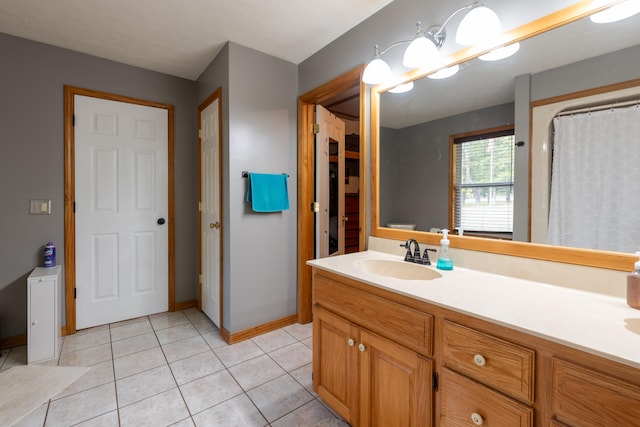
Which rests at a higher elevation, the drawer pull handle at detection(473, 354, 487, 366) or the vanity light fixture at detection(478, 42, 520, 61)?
the vanity light fixture at detection(478, 42, 520, 61)

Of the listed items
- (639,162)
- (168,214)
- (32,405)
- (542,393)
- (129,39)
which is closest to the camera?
(542,393)

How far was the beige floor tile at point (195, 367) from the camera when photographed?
6.14 feet

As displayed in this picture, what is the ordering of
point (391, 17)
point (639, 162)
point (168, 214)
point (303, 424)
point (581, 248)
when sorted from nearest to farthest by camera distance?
point (639, 162), point (581, 248), point (303, 424), point (391, 17), point (168, 214)

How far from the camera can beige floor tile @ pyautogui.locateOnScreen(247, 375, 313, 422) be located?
1.56 meters

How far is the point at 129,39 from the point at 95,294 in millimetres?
2196

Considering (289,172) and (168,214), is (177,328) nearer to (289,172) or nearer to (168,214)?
(168,214)

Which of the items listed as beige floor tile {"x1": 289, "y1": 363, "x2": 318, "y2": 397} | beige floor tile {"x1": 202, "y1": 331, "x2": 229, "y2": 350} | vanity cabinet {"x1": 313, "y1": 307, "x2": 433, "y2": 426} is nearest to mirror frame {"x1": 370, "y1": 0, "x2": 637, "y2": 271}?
vanity cabinet {"x1": 313, "y1": 307, "x2": 433, "y2": 426}

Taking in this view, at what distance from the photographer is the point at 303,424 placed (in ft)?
4.80

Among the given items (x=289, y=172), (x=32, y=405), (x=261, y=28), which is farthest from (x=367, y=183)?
(x=32, y=405)

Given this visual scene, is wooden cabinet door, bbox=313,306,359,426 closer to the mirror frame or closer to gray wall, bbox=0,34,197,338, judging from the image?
the mirror frame

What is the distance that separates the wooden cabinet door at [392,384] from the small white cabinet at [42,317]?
2.23 meters

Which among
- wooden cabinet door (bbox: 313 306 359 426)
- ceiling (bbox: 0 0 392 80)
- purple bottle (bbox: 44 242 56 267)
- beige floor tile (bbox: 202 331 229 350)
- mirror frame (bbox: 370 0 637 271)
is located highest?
ceiling (bbox: 0 0 392 80)

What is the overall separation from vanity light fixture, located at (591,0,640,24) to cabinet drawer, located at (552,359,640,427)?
47.6 inches

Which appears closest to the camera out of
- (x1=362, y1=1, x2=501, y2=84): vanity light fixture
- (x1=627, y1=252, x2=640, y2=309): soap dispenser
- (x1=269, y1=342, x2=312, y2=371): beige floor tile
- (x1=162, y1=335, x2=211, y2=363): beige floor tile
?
(x1=627, y1=252, x2=640, y2=309): soap dispenser
